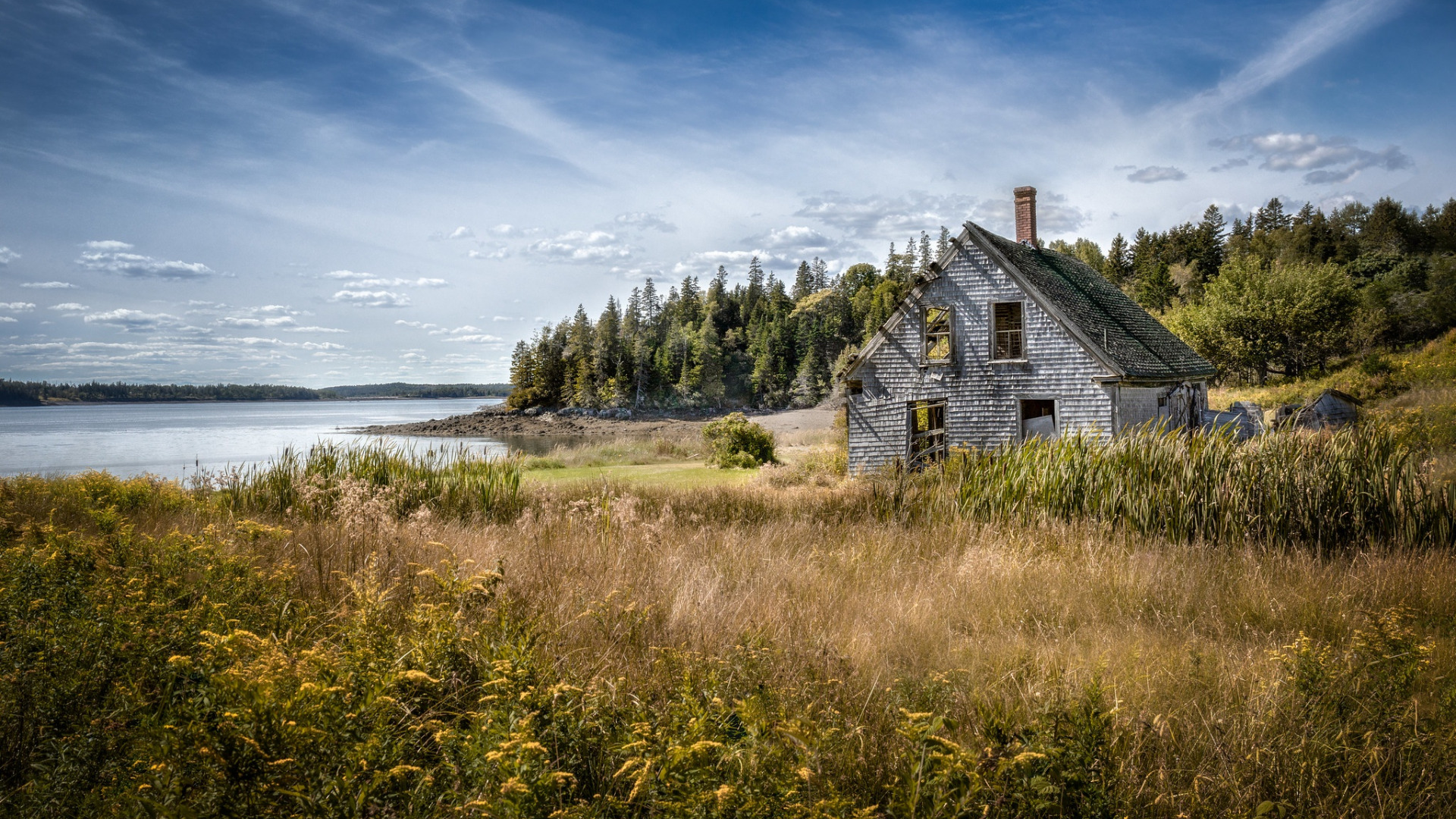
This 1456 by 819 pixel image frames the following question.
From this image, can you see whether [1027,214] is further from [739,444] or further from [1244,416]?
[739,444]

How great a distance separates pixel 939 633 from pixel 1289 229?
84.0 meters

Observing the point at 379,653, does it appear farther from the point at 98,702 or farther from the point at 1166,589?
the point at 1166,589

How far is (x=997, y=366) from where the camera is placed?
2031cm

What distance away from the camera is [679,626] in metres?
4.68

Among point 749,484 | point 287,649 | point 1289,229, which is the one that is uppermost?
point 1289,229

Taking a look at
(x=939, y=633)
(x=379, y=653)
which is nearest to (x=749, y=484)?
(x=939, y=633)

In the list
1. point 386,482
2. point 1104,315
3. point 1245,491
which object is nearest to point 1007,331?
point 1104,315

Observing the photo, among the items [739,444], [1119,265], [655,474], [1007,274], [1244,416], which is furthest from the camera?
[1119,265]

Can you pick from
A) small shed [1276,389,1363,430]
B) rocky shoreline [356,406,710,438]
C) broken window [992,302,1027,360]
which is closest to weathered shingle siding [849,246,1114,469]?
broken window [992,302,1027,360]

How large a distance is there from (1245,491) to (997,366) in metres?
12.2

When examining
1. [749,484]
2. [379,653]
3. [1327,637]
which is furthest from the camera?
[749,484]

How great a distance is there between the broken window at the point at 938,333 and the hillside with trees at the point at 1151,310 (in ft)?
7.24

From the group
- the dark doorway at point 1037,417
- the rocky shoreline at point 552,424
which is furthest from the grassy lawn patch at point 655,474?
the rocky shoreline at point 552,424

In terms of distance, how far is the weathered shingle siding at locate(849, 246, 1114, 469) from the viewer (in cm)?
1947
